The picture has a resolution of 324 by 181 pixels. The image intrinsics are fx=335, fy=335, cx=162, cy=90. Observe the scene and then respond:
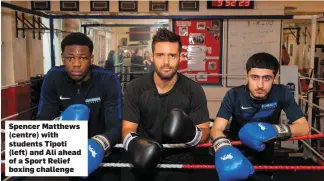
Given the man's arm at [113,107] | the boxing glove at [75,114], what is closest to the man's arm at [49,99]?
the man's arm at [113,107]

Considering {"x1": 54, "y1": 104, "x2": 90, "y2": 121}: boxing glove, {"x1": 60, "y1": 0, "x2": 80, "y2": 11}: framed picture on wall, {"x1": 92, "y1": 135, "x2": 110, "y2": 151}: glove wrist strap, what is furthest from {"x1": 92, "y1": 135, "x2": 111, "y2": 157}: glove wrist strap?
{"x1": 60, "y1": 0, "x2": 80, "y2": 11}: framed picture on wall

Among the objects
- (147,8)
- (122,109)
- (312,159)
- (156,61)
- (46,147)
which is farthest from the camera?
(147,8)

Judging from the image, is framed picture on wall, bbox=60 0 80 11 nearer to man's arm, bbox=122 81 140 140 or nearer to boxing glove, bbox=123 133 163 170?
man's arm, bbox=122 81 140 140

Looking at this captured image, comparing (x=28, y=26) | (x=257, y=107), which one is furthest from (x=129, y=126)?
(x=28, y=26)

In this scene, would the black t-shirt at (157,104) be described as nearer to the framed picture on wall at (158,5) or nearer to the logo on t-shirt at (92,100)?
the logo on t-shirt at (92,100)

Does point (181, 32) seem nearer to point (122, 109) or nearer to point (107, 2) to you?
point (107, 2)

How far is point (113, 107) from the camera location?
5.90 feet

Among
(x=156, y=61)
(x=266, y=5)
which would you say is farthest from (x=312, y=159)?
(x=156, y=61)

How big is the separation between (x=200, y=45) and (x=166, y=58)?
128 inches

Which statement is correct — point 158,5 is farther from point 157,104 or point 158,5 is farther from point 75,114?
point 75,114

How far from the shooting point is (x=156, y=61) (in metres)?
1.62

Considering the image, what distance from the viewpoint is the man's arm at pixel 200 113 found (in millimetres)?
1700

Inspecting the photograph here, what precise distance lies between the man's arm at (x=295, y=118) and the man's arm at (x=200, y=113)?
404 mm

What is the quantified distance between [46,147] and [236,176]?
73cm
